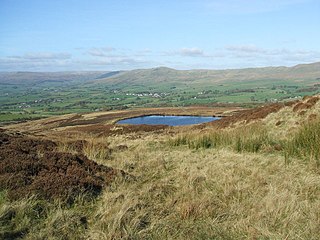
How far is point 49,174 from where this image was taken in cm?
630

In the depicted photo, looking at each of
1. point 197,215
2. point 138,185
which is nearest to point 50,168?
point 138,185

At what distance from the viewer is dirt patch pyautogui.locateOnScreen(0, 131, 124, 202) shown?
5.49 m

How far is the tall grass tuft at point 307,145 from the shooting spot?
8006mm

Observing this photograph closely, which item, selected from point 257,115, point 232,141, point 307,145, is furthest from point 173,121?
point 307,145

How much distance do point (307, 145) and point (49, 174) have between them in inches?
260

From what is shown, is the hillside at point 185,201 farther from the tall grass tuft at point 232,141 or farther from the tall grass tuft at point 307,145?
the tall grass tuft at point 232,141

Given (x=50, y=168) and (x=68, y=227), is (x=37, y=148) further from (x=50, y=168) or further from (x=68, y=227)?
(x=68, y=227)

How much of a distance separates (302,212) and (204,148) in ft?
22.2

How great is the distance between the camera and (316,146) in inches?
318

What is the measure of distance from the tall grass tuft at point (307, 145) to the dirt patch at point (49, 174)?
15.6 feet

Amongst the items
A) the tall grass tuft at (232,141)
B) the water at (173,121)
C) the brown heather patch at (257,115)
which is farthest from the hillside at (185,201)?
the water at (173,121)

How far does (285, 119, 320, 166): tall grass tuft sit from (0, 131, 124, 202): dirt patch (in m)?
4.76

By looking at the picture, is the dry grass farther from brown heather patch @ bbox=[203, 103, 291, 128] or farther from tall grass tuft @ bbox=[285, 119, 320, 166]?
brown heather patch @ bbox=[203, 103, 291, 128]

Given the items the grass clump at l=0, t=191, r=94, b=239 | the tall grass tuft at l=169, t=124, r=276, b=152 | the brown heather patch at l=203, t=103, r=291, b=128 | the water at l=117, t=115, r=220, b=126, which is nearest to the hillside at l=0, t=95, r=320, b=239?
the grass clump at l=0, t=191, r=94, b=239
